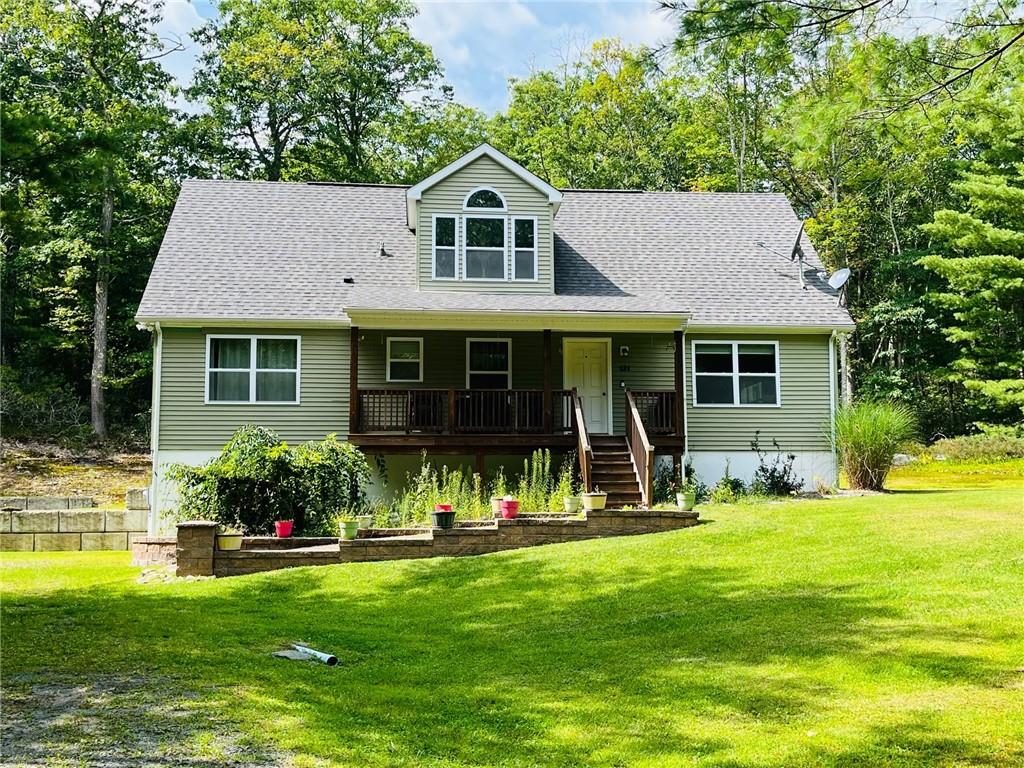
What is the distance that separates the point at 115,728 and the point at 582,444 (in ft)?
36.0

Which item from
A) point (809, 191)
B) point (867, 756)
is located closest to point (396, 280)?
point (867, 756)

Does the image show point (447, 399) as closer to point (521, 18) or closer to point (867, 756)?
point (521, 18)

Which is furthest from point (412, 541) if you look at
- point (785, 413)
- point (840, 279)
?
point (840, 279)

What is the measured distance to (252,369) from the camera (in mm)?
17938

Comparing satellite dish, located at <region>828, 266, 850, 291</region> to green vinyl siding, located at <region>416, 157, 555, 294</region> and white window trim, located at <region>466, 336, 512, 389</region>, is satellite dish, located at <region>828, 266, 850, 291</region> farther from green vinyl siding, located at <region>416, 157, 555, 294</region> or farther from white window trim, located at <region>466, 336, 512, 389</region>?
white window trim, located at <region>466, 336, 512, 389</region>

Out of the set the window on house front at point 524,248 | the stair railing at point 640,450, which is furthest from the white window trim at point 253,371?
the stair railing at point 640,450

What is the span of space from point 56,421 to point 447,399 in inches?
635

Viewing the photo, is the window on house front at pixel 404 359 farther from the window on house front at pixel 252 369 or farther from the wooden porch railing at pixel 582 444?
the wooden porch railing at pixel 582 444

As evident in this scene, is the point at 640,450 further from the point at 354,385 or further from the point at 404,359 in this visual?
the point at 404,359

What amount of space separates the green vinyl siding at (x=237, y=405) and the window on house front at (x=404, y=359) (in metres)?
0.98

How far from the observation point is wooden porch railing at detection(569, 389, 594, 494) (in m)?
14.9

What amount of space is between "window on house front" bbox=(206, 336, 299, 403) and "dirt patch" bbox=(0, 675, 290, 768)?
474 inches

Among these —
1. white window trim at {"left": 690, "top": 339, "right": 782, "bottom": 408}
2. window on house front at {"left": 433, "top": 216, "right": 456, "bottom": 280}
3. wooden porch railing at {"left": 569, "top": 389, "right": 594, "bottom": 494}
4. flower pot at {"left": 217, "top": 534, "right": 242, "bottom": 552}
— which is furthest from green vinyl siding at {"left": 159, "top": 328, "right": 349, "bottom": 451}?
white window trim at {"left": 690, "top": 339, "right": 782, "bottom": 408}

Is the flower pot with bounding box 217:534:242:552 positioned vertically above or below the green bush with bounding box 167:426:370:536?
below
